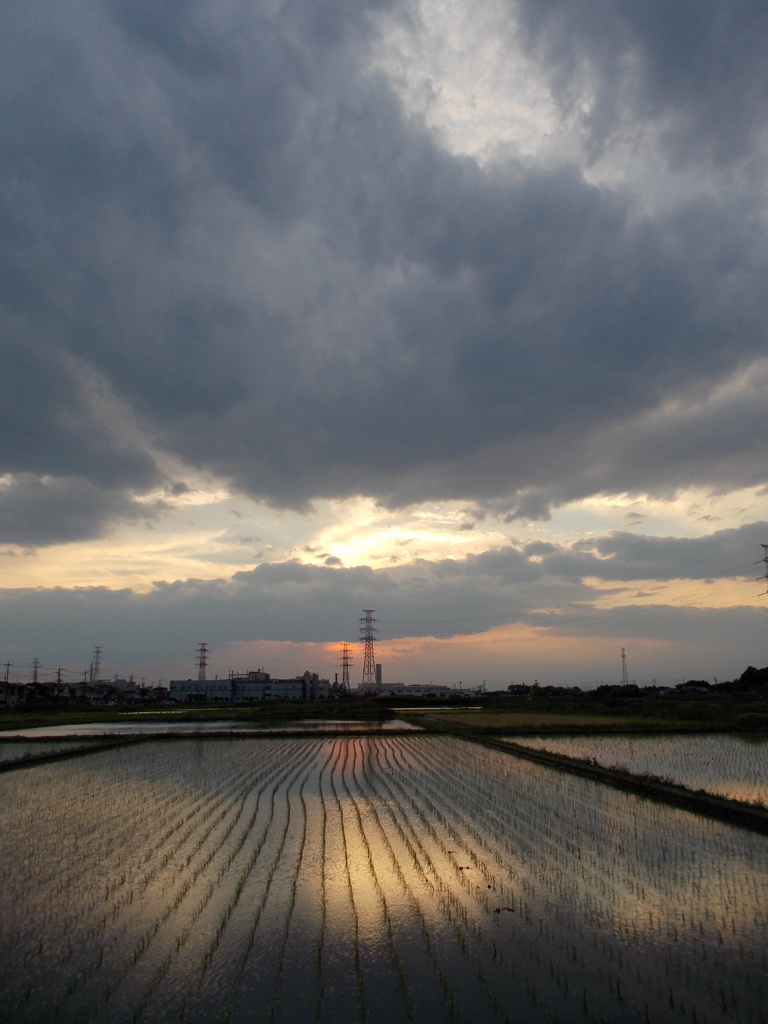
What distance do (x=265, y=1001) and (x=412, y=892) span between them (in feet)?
7.77

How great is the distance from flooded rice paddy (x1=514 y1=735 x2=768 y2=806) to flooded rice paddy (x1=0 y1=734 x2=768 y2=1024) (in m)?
2.57

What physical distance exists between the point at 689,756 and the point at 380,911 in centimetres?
1414

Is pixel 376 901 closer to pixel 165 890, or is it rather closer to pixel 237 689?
pixel 165 890

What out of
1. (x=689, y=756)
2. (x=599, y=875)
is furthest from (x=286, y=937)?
(x=689, y=756)

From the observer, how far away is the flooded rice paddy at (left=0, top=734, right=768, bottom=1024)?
443 cm

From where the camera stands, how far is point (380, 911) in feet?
19.5

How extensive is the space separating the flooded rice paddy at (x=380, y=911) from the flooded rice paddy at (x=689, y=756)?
257cm

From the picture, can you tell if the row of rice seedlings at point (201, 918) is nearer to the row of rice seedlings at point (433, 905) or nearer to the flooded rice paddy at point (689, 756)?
the row of rice seedlings at point (433, 905)

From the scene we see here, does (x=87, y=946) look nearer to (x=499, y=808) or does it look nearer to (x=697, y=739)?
(x=499, y=808)

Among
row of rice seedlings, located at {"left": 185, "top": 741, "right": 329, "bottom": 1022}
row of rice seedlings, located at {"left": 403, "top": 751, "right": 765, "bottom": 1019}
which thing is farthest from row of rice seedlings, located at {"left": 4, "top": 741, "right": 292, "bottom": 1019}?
row of rice seedlings, located at {"left": 403, "top": 751, "right": 765, "bottom": 1019}

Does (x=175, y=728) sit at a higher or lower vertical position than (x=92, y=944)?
lower

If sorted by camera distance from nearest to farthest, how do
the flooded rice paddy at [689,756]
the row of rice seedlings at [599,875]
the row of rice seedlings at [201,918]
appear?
the row of rice seedlings at [201,918]
the row of rice seedlings at [599,875]
the flooded rice paddy at [689,756]

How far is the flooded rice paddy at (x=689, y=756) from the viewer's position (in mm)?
12742

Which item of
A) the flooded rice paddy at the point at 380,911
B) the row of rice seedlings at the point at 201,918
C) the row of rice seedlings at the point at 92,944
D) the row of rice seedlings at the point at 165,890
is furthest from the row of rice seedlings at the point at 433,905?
the row of rice seedlings at the point at 92,944
